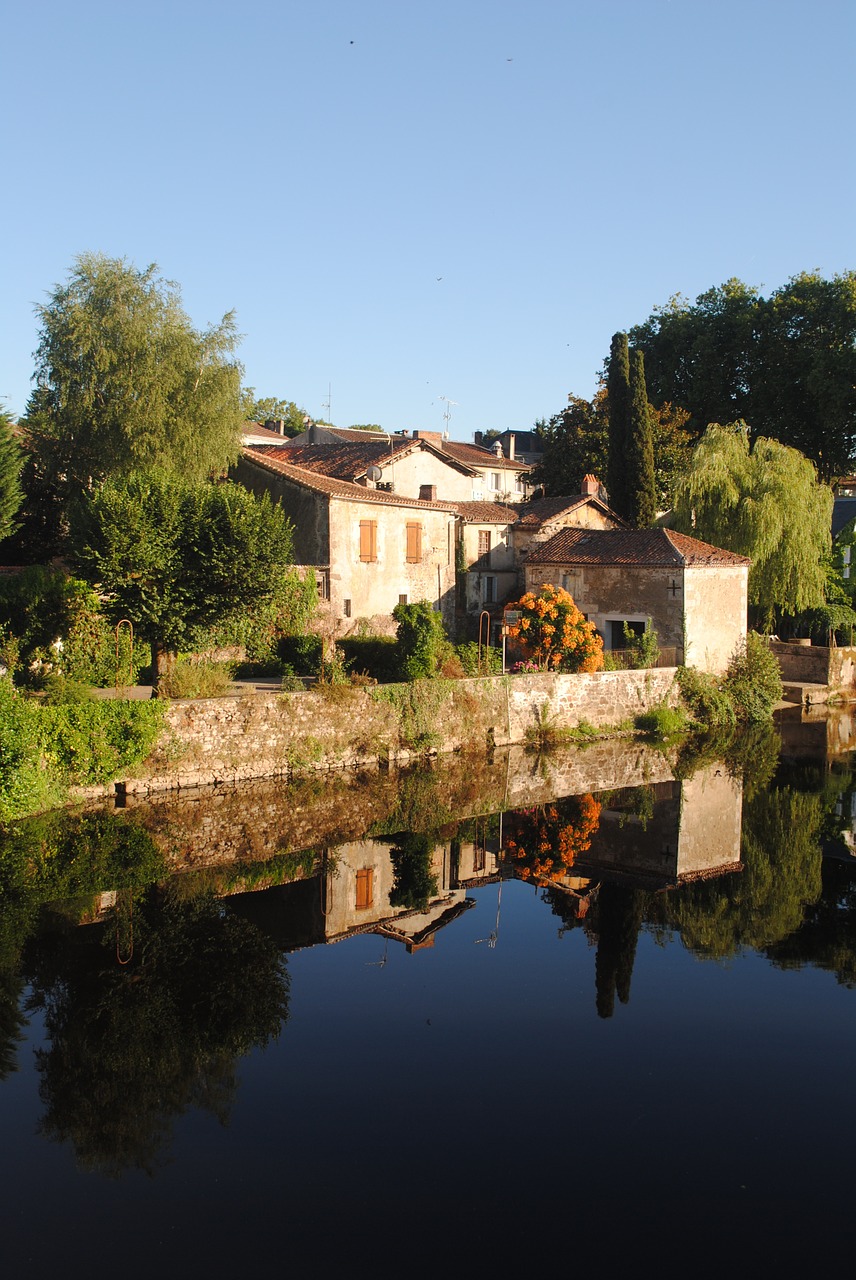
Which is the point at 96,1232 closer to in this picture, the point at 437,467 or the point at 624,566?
the point at 624,566

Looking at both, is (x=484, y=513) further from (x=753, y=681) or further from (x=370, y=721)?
(x=370, y=721)

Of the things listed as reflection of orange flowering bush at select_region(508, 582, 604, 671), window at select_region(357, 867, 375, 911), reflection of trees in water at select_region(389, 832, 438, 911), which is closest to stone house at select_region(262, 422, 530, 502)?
reflection of orange flowering bush at select_region(508, 582, 604, 671)

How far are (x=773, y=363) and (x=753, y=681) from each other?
26552 mm

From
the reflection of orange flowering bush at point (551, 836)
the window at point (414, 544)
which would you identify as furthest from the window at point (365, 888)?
the window at point (414, 544)

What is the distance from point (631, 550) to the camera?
1314 inches

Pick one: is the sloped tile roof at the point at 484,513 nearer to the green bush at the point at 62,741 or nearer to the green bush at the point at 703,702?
the green bush at the point at 703,702

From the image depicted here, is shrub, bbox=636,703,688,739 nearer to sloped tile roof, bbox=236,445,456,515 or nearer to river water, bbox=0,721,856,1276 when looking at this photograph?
river water, bbox=0,721,856,1276

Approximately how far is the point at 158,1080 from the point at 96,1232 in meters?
2.29

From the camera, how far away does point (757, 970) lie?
506 inches

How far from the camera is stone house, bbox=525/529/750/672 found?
105 feet

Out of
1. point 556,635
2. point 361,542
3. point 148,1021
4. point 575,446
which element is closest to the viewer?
point 148,1021

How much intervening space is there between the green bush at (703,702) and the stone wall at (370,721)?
1.71ft

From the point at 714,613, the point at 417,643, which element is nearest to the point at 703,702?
the point at 714,613

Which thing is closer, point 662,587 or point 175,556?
point 175,556
